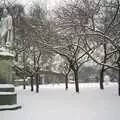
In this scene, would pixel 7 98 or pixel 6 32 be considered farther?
pixel 6 32

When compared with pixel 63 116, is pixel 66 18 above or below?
above

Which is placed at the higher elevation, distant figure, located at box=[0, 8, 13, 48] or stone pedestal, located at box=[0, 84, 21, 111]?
distant figure, located at box=[0, 8, 13, 48]

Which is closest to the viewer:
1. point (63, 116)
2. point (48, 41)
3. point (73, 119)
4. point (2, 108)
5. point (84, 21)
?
point (73, 119)

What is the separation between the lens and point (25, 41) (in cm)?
2120

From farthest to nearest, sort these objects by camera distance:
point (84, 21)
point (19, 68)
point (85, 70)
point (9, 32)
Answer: point (85, 70) → point (19, 68) → point (84, 21) → point (9, 32)

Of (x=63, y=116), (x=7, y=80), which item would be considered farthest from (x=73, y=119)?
(x=7, y=80)

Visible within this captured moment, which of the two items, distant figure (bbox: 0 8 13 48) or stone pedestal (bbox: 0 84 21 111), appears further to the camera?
distant figure (bbox: 0 8 13 48)

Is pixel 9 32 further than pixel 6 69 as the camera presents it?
Yes

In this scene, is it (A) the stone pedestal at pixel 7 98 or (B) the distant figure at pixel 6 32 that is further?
(B) the distant figure at pixel 6 32

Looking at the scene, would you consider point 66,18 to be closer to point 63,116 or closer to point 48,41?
point 48,41

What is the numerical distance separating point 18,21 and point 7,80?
35.5ft

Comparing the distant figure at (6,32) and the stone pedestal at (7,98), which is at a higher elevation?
the distant figure at (6,32)

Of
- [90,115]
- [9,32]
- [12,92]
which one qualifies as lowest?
[90,115]

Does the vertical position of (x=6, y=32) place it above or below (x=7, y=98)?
above
